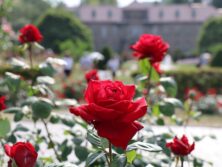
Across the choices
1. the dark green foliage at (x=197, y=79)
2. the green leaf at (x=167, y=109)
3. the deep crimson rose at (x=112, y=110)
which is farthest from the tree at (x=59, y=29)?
the deep crimson rose at (x=112, y=110)

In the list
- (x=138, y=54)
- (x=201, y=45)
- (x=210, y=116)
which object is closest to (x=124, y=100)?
(x=138, y=54)

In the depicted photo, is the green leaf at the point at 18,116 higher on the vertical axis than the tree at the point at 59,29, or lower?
higher

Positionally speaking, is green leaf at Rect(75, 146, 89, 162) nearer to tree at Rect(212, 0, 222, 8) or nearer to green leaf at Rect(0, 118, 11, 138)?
green leaf at Rect(0, 118, 11, 138)

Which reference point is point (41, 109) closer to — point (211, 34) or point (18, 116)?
point (18, 116)

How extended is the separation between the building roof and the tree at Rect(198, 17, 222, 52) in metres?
23.6

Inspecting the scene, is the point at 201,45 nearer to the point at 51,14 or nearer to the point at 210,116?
the point at 51,14

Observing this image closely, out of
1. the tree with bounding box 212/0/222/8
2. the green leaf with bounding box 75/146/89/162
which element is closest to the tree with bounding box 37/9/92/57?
the green leaf with bounding box 75/146/89/162

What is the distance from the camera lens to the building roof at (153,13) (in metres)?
66.1

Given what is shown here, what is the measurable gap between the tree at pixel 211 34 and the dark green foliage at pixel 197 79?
27.7 meters

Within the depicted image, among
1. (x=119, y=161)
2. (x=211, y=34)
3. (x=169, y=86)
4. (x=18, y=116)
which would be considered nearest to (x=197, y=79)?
(x=169, y=86)

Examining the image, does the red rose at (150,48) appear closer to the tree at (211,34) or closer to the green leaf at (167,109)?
the green leaf at (167,109)

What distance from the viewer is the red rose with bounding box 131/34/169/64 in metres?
2.91

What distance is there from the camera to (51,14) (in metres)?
36.1

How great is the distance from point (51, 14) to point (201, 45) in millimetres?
14046
